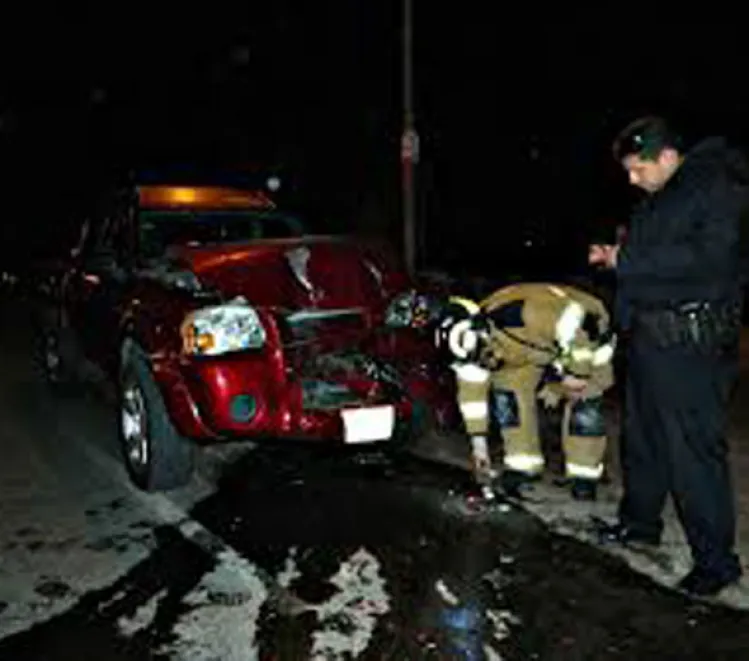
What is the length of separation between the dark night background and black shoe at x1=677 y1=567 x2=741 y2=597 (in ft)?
51.4

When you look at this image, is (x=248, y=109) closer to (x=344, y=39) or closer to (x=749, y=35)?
(x=344, y=39)

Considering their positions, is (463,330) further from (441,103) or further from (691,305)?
(441,103)

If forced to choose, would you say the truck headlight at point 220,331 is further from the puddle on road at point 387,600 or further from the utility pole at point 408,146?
the utility pole at point 408,146

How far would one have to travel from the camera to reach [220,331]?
19.3ft

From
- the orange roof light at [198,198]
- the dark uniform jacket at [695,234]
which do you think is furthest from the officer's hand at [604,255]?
the orange roof light at [198,198]

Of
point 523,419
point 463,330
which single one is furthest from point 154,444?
point 523,419

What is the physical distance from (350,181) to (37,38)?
2037 cm

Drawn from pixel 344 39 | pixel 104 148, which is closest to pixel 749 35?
pixel 344 39

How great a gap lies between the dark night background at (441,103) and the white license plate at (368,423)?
14687mm

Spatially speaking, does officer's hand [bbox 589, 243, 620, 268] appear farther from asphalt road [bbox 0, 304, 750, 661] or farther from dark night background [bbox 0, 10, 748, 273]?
dark night background [bbox 0, 10, 748, 273]

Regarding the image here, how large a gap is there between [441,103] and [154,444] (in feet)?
67.6

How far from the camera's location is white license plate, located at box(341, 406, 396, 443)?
237 inches

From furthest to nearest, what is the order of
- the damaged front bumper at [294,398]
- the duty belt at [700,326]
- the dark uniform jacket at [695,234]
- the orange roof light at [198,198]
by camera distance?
1. the orange roof light at [198,198]
2. the damaged front bumper at [294,398]
3. the duty belt at [700,326]
4. the dark uniform jacket at [695,234]

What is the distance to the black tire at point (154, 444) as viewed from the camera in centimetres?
623
